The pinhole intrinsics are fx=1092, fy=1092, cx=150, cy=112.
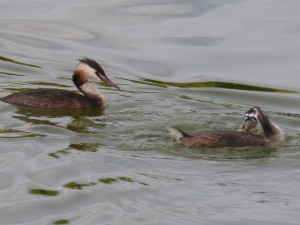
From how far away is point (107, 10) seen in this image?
21.9 m

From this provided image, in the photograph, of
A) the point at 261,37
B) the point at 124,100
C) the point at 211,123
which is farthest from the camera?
the point at 261,37

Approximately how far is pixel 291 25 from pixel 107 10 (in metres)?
3.72

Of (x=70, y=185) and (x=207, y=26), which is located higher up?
(x=207, y=26)

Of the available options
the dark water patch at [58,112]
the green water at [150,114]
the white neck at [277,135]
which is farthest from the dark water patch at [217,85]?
the white neck at [277,135]

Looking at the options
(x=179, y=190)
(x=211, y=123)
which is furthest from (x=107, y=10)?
(x=179, y=190)

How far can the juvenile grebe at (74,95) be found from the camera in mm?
15656

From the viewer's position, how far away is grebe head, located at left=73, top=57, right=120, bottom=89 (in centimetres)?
1658

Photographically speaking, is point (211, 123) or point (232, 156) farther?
point (211, 123)

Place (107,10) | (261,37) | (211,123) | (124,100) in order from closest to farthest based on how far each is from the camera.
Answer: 1. (211,123)
2. (124,100)
3. (261,37)
4. (107,10)

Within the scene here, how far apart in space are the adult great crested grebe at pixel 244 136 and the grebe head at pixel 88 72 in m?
2.71

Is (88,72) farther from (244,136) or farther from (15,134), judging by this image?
(244,136)

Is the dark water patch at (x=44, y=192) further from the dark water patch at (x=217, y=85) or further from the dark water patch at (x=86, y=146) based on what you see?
the dark water patch at (x=217, y=85)

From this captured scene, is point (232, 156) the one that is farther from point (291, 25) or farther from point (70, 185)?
point (291, 25)

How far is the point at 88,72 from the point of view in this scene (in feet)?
54.5
